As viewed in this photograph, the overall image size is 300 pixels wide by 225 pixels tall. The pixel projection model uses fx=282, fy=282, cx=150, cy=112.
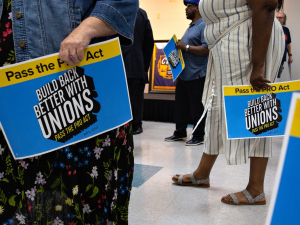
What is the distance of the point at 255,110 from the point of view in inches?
43.7

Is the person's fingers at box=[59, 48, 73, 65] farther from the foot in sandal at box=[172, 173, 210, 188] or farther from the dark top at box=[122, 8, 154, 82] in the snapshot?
the dark top at box=[122, 8, 154, 82]

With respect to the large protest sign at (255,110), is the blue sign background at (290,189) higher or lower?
higher

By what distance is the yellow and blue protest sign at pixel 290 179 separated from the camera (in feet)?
1.12

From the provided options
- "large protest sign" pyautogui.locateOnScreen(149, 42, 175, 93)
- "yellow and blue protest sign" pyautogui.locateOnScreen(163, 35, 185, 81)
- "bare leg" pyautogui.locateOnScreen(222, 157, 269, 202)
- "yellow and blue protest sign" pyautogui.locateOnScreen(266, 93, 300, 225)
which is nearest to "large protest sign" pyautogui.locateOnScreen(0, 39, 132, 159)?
"yellow and blue protest sign" pyautogui.locateOnScreen(266, 93, 300, 225)

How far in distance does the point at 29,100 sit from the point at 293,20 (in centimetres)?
432

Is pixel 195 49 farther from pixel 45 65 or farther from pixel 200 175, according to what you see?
pixel 45 65

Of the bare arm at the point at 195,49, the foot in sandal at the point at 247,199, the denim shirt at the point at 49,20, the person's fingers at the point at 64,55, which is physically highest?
the denim shirt at the point at 49,20

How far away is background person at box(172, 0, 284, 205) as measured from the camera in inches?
43.0

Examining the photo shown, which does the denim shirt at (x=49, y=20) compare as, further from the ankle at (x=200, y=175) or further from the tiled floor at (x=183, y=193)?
the ankle at (x=200, y=175)

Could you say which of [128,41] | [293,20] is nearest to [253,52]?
[128,41]

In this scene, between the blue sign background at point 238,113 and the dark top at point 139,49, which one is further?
the dark top at point 139,49

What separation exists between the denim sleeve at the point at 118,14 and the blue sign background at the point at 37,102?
7 centimetres

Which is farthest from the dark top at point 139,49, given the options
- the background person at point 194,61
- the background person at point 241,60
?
the background person at point 241,60

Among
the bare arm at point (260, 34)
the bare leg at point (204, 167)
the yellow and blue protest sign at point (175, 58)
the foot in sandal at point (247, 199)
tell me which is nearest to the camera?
the bare arm at point (260, 34)
